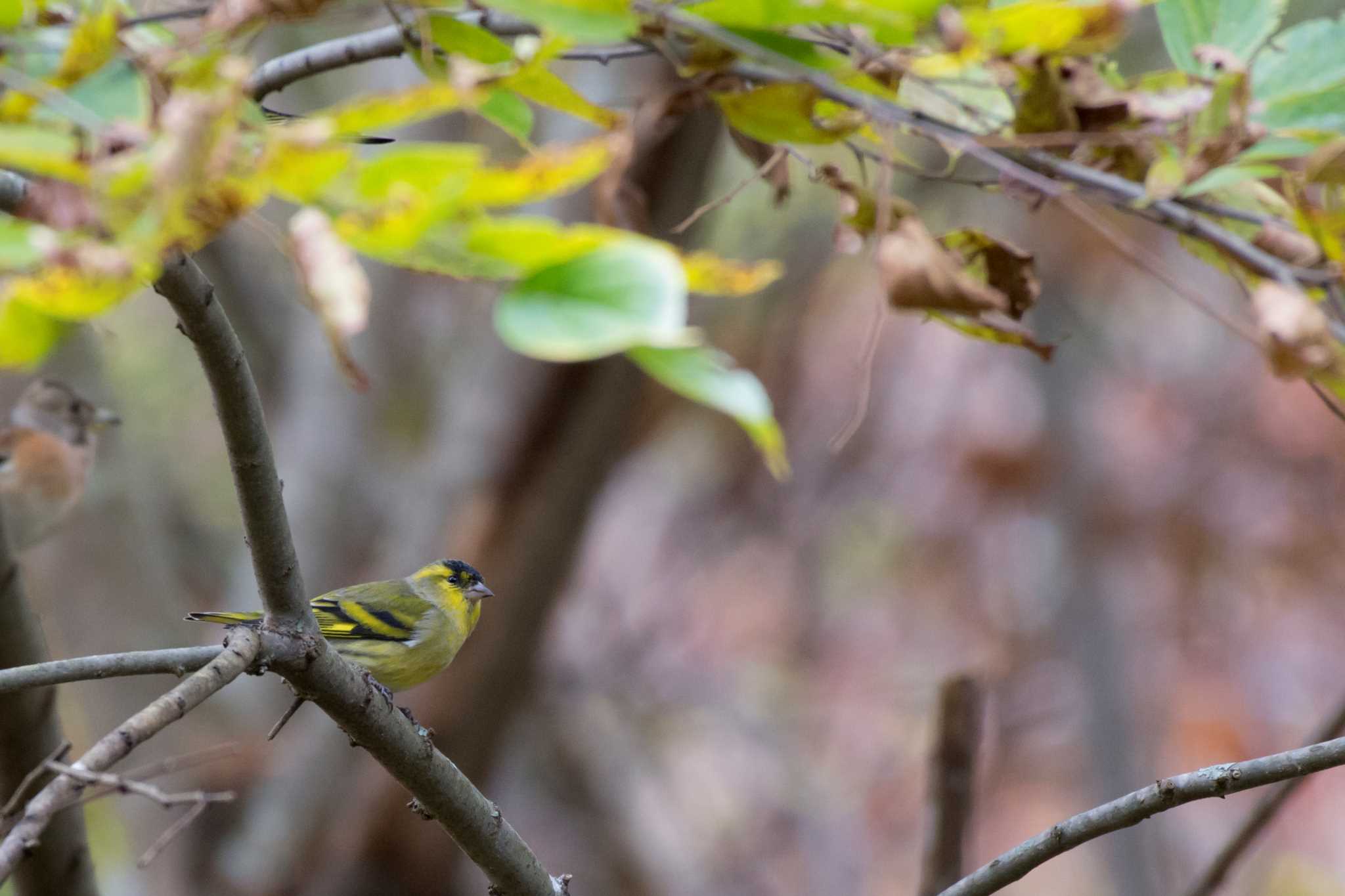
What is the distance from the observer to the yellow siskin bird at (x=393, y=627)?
4312 millimetres

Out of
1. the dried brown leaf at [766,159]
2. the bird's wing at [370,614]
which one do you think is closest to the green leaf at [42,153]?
the dried brown leaf at [766,159]

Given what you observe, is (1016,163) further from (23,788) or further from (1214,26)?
(23,788)

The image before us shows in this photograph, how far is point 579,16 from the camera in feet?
4.23

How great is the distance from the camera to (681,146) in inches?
232

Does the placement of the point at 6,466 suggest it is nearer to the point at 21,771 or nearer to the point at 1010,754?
the point at 21,771

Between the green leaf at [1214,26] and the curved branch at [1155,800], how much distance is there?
110cm

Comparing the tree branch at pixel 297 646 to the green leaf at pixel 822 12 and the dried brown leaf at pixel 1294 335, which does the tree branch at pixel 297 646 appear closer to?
Answer: the green leaf at pixel 822 12

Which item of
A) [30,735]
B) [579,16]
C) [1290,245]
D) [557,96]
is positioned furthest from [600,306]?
[30,735]

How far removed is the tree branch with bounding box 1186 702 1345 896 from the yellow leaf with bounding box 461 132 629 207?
8.50 feet

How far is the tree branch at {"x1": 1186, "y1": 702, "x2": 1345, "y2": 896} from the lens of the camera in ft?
9.85

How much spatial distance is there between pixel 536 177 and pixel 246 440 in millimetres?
930

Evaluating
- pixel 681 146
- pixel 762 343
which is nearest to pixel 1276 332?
pixel 681 146

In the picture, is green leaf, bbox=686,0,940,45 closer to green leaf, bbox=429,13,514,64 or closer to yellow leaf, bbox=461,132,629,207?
green leaf, bbox=429,13,514,64

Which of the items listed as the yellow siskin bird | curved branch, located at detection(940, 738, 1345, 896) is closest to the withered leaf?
curved branch, located at detection(940, 738, 1345, 896)
